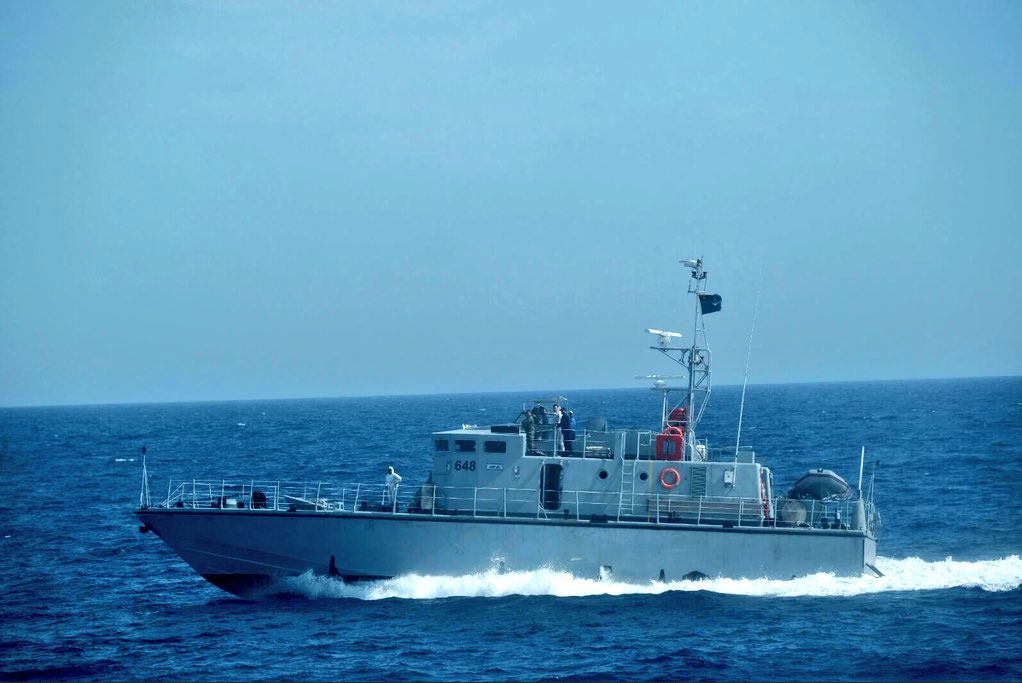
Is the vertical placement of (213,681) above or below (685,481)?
below

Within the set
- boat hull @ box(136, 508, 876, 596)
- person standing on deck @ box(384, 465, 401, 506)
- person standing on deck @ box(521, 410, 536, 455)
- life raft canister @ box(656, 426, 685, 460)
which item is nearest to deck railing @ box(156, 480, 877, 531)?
person standing on deck @ box(384, 465, 401, 506)

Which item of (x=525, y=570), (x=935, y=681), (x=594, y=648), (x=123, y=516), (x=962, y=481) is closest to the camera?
(x=935, y=681)

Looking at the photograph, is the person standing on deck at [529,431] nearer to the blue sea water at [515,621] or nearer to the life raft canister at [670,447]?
the life raft canister at [670,447]

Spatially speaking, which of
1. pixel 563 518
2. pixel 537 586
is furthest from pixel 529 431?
pixel 537 586

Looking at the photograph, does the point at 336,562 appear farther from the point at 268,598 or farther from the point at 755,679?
the point at 755,679

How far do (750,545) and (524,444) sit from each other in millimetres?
5823

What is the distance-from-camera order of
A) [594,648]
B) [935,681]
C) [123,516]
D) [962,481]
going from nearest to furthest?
1. [935,681]
2. [594,648]
3. [123,516]
4. [962,481]

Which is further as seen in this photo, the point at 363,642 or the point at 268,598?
the point at 268,598

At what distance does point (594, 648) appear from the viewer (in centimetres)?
2261

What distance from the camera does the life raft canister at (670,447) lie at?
91.0 ft

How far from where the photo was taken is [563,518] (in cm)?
2683

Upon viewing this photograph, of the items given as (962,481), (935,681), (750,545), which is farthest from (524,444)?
(962,481)

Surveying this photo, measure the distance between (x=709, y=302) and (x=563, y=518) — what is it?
648cm

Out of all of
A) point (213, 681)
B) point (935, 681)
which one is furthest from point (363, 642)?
point (935, 681)
